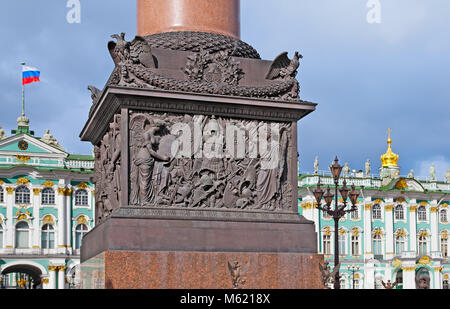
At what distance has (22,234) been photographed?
55.9 m

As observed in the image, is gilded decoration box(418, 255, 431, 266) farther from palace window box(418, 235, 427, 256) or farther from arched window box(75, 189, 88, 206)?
arched window box(75, 189, 88, 206)

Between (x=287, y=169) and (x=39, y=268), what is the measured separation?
4752 centimetres

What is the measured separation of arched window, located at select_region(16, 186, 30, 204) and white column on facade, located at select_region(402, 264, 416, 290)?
32227 millimetres

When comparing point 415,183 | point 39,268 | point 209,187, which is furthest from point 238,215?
point 415,183

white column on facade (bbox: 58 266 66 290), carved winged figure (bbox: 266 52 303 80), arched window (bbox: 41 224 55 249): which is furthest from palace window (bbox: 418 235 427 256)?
carved winged figure (bbox: 266 52 303 80)

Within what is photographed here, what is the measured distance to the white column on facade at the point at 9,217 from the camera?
55.3 metres

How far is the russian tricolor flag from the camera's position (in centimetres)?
5038

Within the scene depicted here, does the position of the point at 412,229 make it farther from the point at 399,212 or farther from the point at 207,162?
the point at 207,162

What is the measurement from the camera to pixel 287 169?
1109cm

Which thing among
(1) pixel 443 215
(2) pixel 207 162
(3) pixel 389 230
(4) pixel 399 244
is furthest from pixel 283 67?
(1) pixel 443 215

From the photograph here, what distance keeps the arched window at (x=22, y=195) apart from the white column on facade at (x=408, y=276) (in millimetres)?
32227

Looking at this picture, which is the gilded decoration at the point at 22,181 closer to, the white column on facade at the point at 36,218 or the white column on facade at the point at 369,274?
the white column on facade at the point at 36,218

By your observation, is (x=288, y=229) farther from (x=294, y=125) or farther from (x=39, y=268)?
(x=39, y=268)
